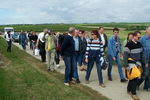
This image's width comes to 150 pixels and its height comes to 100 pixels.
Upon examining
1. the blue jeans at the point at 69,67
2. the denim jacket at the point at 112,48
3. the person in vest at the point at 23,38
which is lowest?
the person in vest at the point at 23,38

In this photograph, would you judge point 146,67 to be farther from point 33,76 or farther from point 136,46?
point 33,76

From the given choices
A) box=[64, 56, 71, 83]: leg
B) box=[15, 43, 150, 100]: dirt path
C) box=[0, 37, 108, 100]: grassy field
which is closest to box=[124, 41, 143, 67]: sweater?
box=[15, 43, 150, 100]: dirt path

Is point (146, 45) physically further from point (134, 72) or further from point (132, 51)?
point (134, 72)

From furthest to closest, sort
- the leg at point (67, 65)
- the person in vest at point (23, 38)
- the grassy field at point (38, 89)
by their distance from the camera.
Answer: the person in vest at point (23, 38) < the leg at point (67, 65) < the grassy field at point (38, 89)

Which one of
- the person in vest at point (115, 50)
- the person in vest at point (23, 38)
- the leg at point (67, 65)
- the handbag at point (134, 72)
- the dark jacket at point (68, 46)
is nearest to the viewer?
the handbag at point (134, 72)

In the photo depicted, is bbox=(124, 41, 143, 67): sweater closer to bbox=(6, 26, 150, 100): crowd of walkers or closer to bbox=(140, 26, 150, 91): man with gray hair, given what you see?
bbox=(6, 26, 150, 100): crowd of walkers

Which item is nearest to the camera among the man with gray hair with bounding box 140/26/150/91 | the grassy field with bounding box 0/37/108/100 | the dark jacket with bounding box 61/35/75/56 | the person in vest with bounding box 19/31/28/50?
the grassy field with bounding box 0/37/108/100

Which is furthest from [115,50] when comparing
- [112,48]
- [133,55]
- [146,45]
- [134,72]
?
[134,72]

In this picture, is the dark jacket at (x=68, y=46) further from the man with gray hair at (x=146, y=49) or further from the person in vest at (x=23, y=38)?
the person in vest at (x=23, y=38)

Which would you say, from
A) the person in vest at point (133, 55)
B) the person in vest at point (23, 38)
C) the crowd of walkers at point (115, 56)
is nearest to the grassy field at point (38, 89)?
the crowd of walkers at point (115, 56)

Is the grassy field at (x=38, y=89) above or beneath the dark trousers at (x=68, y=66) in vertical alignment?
beneath

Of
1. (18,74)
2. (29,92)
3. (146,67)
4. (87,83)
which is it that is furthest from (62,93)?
(18,74)

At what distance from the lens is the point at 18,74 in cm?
1227

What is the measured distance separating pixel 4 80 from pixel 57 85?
2.17 m
